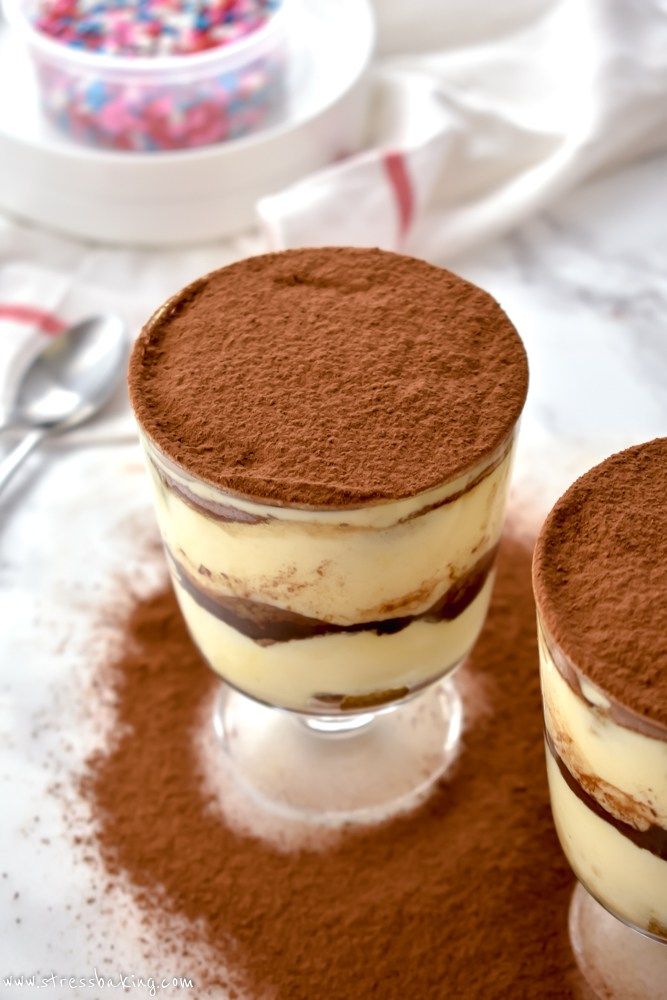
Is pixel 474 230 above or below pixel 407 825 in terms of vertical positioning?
above

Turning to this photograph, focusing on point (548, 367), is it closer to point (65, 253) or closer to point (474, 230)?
point (474, 230)

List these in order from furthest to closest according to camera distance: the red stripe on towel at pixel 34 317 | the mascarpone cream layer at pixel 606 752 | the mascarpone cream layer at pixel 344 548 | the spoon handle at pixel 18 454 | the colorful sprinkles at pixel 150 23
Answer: the colorful sprinkles at pixel 150 23 < the red stripe on towel at pixel 34 317 < the spoon handle at pixel 18 454 < the mascarpone cream layer at pixel 344 548 < the mascarpone cream layer at pixel 606 752

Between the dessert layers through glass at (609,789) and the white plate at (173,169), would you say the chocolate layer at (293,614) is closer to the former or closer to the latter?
the dessert layers through glass at (609,789)

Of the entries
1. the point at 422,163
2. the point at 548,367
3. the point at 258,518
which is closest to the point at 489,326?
the point at 258,518

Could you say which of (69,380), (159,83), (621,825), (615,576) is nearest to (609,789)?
(621,825)

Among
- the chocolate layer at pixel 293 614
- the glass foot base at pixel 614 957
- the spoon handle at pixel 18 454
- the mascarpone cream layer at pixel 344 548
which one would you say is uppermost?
the mascarpone cream layer at pixel 344 548

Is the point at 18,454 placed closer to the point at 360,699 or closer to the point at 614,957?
the point at 360,699

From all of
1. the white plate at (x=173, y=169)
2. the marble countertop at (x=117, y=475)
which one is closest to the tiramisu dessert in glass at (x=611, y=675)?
the marble countertop at (x=117, y=475)
